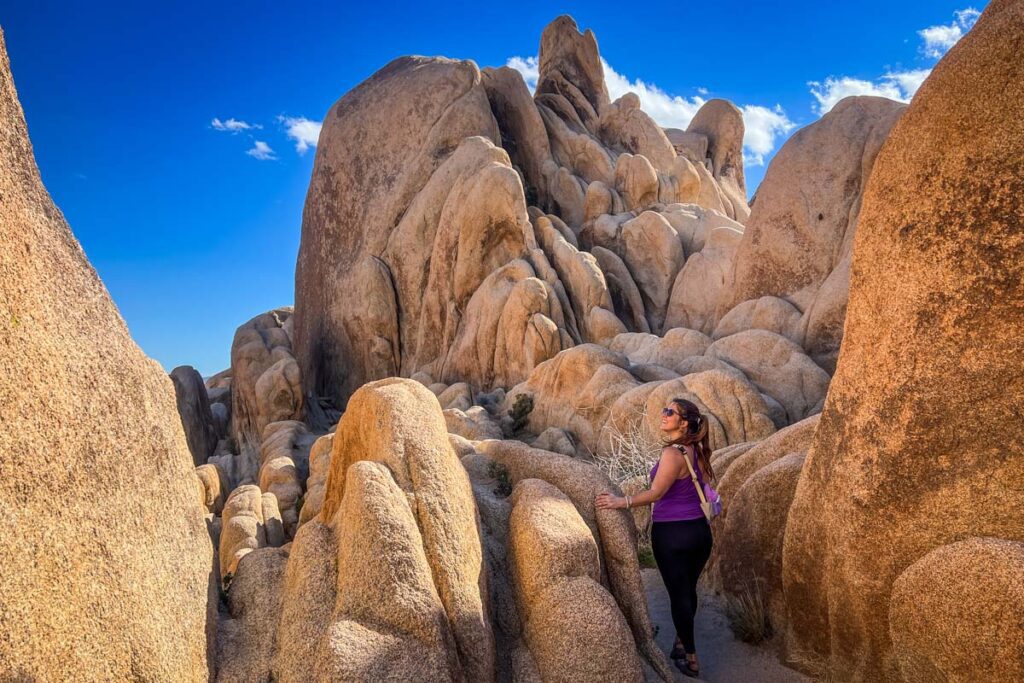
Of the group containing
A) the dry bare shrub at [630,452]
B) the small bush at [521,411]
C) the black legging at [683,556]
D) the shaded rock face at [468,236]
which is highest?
the shaded rock face at [468,236]

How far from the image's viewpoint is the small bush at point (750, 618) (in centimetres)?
637

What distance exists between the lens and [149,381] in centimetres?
460

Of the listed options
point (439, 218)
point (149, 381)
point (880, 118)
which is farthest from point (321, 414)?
point (149, 381)

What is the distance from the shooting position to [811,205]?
58.4ft

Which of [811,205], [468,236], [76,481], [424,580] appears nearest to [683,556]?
[424,580]

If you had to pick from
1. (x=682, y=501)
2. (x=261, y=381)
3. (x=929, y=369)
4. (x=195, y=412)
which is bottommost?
(x=682, y=501)

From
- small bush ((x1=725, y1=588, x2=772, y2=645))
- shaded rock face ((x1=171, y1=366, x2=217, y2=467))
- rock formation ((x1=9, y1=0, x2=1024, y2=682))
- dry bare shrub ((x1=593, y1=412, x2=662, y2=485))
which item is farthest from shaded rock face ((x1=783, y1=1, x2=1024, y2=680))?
shaded rock face ((x1=171, y1=366, x2=217, y2=467))

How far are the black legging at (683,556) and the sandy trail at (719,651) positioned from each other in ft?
1.81

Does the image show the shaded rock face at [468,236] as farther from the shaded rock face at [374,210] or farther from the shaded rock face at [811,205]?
the shaded rock face at [811,205]

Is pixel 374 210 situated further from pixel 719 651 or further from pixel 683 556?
pixel 683 556

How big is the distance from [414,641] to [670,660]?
279cm

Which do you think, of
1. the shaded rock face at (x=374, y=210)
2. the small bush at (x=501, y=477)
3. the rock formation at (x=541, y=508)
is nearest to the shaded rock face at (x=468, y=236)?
the shaded rock face at (x=374, y=210)

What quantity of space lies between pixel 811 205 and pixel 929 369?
14428 millimetres

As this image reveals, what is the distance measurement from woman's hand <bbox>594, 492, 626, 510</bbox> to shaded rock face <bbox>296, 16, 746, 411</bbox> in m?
14.9
